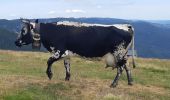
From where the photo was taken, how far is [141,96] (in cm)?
1817

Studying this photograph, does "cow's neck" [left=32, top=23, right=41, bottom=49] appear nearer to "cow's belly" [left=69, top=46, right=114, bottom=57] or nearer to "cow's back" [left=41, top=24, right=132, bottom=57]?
"cow's back" [left=41, top=24, right=132, bottom=57]

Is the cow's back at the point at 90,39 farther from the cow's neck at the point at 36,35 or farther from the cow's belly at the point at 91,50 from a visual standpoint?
the cow's neck at the point at 36,35

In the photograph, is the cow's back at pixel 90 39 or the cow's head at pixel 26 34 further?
the cow's head at pixel 26 34

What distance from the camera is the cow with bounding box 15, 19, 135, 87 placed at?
63.5ft

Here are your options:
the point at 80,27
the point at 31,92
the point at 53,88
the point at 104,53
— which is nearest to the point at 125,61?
the point at 104,53

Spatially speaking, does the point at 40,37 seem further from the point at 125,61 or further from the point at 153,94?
the point at 153,94

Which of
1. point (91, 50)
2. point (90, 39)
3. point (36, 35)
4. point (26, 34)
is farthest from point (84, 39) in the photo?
point (26, 34)

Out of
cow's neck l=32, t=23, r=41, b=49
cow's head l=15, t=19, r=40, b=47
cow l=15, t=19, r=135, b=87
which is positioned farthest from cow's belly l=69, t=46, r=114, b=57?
cow's head l=15, t=19, r=40, b=47

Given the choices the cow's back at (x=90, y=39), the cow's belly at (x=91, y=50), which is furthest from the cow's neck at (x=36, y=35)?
the cow's belly at (x=91, y=50)

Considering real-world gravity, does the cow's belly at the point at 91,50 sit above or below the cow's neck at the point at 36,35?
below

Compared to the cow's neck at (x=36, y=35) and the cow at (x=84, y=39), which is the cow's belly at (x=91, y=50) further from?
the cow's neck at (x=36, y=35)

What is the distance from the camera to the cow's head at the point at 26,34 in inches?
786

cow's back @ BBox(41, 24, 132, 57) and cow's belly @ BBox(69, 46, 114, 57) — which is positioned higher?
cow's back @ BBox(41, 24, 132, 57)

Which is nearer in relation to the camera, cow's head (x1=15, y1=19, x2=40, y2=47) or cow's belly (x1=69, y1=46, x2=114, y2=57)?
cow's belly (x1=69, y1=46, x2=114, y2=57)
